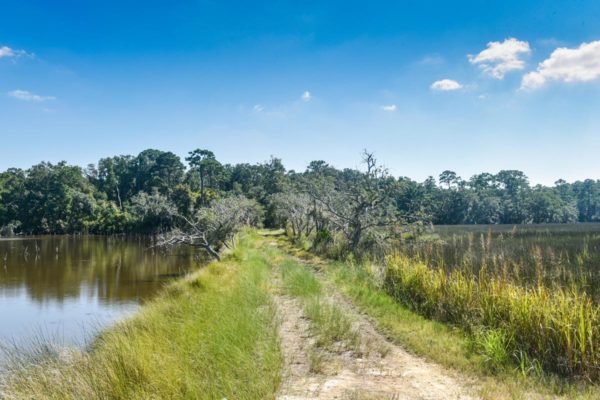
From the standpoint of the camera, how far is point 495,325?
8.19 m

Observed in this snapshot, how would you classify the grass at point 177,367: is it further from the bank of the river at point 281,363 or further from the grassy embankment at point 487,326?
the grassy embankment at point 487,326

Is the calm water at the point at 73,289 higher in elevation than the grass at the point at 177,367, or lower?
lower

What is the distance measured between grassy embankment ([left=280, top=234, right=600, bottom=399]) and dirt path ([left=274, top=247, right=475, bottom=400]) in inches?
15.7

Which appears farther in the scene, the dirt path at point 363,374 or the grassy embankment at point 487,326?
the grassy embankment at point 487,326

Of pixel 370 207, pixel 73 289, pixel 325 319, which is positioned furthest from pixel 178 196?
pixel 325 319

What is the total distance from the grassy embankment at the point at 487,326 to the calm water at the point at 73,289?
8032 millimetres

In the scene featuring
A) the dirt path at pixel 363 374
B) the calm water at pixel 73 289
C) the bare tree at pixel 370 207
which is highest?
the bare tree at pixel 370 207

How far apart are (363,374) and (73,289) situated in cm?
2185

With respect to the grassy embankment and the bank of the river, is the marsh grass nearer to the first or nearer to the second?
the bank of the river

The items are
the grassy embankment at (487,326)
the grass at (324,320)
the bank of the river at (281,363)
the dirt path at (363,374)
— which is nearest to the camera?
Result: the bank of the river at (281,363)

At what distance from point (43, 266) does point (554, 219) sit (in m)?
90.9

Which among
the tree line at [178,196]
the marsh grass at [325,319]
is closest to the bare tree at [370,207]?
the marsh grass at [325,319]

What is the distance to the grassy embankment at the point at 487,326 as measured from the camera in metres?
6.07

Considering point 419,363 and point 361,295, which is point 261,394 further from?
point 361,295
